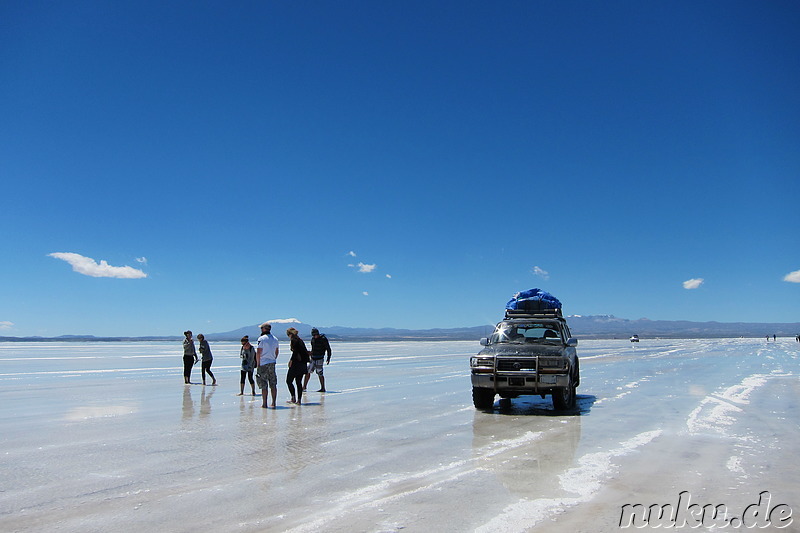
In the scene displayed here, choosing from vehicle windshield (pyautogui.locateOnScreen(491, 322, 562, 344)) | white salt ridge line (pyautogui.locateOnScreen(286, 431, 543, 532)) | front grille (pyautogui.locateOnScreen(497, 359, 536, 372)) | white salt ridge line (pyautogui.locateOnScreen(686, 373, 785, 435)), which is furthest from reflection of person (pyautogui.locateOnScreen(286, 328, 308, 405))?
white salt ridge line (pyautogui.locateOnScreen(686, 373, 785, 435))

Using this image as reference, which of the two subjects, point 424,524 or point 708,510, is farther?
point 708,510

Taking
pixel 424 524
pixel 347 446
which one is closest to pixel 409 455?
pixel 347 446

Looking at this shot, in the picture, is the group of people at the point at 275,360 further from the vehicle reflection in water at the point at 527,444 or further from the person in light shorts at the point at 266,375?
the vehicle reflection in water at the point at 527,444

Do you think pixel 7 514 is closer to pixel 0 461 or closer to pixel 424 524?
pixel 0 461

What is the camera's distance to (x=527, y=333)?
1470 centimetres

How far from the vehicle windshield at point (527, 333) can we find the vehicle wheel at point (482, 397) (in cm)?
169

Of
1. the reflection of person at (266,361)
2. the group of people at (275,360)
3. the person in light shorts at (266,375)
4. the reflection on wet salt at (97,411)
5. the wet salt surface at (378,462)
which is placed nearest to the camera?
the wet salt surface at (378,462)

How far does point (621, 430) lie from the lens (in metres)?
10.5

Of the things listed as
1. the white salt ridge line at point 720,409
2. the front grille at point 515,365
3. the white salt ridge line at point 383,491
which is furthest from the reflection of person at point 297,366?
the white salt ridge line at point 720,409

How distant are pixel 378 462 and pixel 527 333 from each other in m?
7.74

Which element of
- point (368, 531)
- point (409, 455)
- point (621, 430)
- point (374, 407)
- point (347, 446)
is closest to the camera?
point (368, 531)

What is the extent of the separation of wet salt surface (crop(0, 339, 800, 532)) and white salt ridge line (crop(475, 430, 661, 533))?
2 cm

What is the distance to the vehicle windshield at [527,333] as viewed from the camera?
14.4 m

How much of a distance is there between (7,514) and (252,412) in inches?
287
